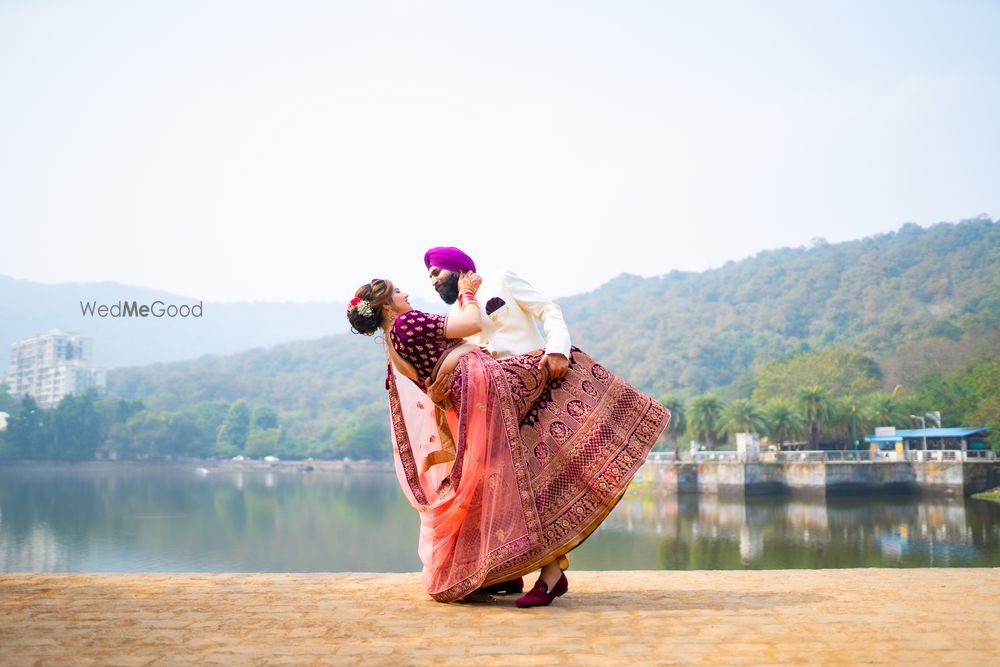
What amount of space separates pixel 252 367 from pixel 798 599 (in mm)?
146131

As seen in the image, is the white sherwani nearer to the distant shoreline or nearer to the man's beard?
the man's beard

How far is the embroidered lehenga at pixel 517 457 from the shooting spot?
4.34 metres

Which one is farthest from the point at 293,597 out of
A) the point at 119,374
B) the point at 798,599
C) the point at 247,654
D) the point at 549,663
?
the point at 119,374

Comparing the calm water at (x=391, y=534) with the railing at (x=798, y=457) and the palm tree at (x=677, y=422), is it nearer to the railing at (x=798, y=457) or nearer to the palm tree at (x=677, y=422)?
the railing at (x=798, y=457)

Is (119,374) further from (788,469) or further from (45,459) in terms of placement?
(788,469)

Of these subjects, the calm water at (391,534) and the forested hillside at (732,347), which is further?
the forested hillside at (732,347)

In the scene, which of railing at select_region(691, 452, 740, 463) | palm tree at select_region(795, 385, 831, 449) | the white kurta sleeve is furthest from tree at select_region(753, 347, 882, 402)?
Result: the white kurta sleeve

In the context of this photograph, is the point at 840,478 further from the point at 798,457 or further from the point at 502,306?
the point at 502,306

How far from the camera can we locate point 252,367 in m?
144

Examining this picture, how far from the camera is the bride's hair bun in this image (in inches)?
182

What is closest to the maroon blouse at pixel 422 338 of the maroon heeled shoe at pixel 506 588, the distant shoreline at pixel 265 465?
the maroon heeled shoe at pixel 506 588

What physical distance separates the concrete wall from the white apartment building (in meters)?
97.6

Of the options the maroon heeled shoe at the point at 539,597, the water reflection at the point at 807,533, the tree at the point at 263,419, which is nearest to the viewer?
the maroon heeled shoe at the point at 539,597

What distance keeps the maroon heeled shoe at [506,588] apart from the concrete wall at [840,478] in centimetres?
3962
